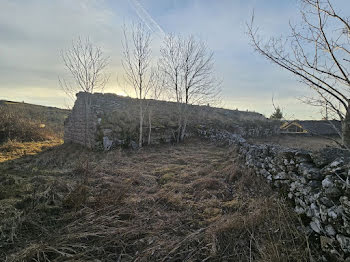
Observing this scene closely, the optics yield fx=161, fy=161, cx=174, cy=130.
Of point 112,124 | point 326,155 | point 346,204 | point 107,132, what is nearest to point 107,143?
point 107,132

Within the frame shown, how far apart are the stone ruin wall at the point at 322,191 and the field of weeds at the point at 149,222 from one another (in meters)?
0.23

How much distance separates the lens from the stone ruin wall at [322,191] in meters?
1.71

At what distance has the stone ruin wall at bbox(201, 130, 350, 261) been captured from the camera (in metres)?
A: 1.71

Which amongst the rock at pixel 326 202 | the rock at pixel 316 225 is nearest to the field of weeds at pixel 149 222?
the rock at pixel 316 225

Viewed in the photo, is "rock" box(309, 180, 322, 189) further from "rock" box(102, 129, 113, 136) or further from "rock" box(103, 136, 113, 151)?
"rock" box(102, 129, 113, 136)

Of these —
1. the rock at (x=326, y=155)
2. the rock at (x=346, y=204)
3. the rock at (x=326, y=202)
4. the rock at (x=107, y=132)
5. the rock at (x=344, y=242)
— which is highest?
the rock at (x=326, y=155)

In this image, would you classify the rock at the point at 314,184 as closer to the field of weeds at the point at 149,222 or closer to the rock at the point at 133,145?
the field of weeds at the point at 149,222

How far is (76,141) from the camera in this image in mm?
11258

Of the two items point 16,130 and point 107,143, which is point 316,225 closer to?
point 107,143

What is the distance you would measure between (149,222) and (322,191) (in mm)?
2653

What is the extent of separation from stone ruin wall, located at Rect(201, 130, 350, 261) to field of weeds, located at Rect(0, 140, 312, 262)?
0.23 m

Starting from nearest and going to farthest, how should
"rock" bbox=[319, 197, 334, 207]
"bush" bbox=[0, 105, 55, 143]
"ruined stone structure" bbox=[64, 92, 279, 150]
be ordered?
"rock" bbox=[319, 197, 334, 207] → "ruined stone structure" bbox=[64, 92, 279, 150] → "bush" bbox=[0, 105, 55, 143]

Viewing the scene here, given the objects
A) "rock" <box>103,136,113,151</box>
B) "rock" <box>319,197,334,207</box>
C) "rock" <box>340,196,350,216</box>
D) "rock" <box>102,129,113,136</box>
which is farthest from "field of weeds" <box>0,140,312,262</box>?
"rock" <box>102,129,113,136</box>

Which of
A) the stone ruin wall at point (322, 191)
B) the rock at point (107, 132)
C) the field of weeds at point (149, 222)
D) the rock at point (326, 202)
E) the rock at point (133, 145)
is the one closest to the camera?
the stone ruin wall at point (322, 191)
